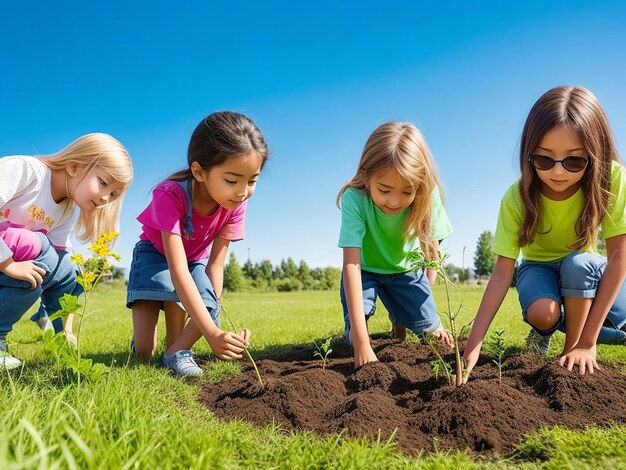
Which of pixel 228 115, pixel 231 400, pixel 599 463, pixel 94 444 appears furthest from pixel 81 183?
pixel 599 463

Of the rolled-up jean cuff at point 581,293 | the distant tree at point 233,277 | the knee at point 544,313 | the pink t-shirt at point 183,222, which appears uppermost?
the pink t-shirt at point 183,222

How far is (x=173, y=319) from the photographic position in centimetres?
445

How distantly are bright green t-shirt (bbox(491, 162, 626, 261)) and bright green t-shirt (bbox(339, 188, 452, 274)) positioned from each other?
759 mm

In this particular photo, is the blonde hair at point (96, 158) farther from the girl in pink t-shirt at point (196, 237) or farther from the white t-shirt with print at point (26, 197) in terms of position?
the girl in pink t-shirt at point (196, 237)

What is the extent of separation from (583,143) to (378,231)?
5.85 ft

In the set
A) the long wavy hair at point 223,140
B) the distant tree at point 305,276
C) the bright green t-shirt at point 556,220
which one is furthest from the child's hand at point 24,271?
the distant tree at point 305,276

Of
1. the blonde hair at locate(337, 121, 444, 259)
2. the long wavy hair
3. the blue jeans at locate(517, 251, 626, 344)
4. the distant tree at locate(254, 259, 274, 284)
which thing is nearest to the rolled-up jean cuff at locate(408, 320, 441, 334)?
the blonde hair at locate(337, 121, 444, 259)

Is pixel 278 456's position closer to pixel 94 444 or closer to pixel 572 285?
pixel 94 444

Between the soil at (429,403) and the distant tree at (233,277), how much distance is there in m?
37.9

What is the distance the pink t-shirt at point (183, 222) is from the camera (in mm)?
3762

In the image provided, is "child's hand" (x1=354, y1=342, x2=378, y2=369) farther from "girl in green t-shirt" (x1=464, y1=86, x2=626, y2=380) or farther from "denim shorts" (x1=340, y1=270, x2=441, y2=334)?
"denim shorts" (x1=340, y1=270, x2=441, y2=334)

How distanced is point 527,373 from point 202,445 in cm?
216

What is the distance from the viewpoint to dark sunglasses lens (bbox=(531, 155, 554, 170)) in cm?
338

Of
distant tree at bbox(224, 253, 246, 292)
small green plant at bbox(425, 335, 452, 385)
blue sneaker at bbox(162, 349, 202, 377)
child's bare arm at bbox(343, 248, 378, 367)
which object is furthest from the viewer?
distant tree at bbox(224, 253, 246, 292)
